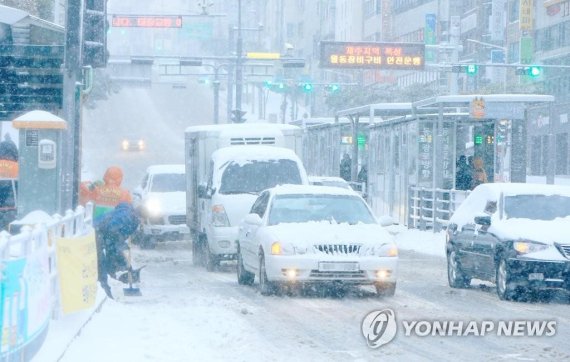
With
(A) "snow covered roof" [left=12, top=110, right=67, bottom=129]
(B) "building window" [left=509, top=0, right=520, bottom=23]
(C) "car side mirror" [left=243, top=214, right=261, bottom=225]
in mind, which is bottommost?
(C) "car side mirror" [left=243, top=214, right=261, bottom=225]

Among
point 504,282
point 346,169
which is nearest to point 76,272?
point 504,282

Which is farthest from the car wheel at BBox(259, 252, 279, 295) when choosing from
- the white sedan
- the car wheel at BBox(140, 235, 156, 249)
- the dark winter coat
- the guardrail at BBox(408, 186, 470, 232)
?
the dark winter coat

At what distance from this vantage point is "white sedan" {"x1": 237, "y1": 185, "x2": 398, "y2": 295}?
16500 mm

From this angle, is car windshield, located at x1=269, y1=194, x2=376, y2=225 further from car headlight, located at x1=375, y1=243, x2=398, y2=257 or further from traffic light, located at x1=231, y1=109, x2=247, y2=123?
traffic light, located at x1=231, y1=109, x2=247, y2=123

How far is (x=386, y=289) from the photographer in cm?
1673

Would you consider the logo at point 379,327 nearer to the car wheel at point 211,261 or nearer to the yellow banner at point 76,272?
the yellow banner at point 76,272

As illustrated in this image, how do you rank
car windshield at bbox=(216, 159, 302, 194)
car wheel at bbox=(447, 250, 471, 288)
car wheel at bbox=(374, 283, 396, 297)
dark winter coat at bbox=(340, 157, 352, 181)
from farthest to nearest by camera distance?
dark winter coat at bbox=(340, 157, 352, 181) → car windshield at bbox=(216, 159, 302, 194) → car wheel at bbox=(447, 250, 471, 288) → car wheel at bbox=(374, 283, 396, 297)

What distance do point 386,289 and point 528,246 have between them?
1904 mm

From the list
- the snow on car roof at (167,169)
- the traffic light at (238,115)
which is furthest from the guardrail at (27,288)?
the traffic light at (238,115)

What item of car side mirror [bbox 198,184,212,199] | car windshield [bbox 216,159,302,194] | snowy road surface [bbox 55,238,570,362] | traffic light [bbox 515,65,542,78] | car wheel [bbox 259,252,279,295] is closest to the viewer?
snowy road surface [bbox 55,238,570,362]

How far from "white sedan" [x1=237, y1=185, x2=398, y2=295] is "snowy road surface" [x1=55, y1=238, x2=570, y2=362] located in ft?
0.94

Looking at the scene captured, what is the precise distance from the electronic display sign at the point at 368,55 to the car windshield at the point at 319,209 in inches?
1163

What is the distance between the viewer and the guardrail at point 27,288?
27.6ft

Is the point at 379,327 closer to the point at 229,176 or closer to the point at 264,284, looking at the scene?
the point at 264,284
